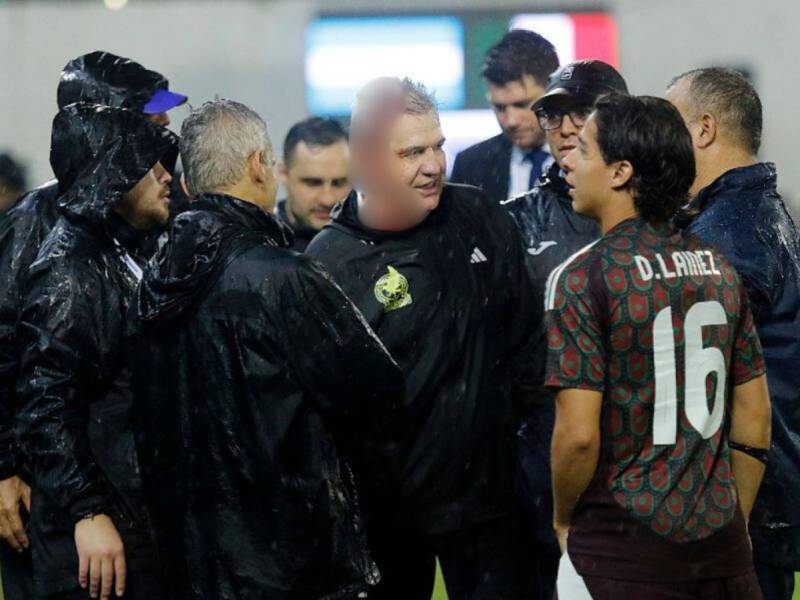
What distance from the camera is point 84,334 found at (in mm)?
3721

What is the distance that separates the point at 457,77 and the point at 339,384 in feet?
50.0

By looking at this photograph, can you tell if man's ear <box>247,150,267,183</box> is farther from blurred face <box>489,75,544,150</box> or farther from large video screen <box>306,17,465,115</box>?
large video screen <box>306,17,465,115</box>

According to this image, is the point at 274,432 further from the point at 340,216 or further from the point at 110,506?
the point at 340,216

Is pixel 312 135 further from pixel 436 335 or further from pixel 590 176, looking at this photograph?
pixel 590 176

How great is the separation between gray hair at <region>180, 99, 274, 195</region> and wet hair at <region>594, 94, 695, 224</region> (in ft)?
2.84

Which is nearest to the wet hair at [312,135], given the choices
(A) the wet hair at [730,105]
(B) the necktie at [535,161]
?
(B) the necktie at [535,161]

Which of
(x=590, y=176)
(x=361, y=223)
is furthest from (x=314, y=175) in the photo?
(x=590, y=176)

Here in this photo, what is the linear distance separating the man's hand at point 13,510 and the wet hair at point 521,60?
258cm

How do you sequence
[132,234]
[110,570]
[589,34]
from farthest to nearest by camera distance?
[589,34] → [132,234] → [110,570]

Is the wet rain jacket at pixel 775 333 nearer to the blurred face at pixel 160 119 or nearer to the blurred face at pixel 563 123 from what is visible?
the blurred face at pixel 563 123

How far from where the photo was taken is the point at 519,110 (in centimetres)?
561

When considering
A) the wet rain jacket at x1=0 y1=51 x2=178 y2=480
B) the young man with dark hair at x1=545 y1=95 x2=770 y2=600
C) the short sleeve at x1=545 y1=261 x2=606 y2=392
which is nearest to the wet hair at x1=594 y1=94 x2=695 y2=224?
the young man with dark hair at x1=545 y1=95 x2=770 y2=600

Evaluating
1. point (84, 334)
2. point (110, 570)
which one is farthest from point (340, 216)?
point (110, 570)

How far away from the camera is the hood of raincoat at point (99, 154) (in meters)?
3.83
